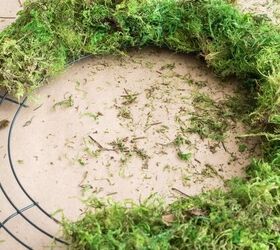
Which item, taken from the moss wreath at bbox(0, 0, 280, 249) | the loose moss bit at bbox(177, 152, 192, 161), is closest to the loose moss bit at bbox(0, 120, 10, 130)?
the moss wreath at bbox(0, 0, 280, 249)

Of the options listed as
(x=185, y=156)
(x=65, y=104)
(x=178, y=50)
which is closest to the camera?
(x=185, y=156)

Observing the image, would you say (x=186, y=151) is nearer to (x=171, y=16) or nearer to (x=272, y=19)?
(x=171, y=16)

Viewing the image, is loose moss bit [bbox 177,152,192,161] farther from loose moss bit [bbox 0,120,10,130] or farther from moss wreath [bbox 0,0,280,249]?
loose moss bit [bbox 0,120,10,130]

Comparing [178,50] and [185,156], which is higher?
[178,50]

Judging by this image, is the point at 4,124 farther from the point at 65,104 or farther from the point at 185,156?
the point at 185,156

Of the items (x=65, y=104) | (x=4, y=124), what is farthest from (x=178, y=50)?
(x=4, y=124)

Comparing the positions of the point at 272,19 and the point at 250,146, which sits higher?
the point at 272,19

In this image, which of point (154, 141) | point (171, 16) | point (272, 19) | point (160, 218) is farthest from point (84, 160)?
point (272, 19)

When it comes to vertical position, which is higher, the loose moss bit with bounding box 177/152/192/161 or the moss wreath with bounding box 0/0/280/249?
the moss wreath with bounding box 0/0/280/249

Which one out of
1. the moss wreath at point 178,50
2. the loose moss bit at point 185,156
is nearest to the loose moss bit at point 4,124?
the moss wreath at point 178,50
